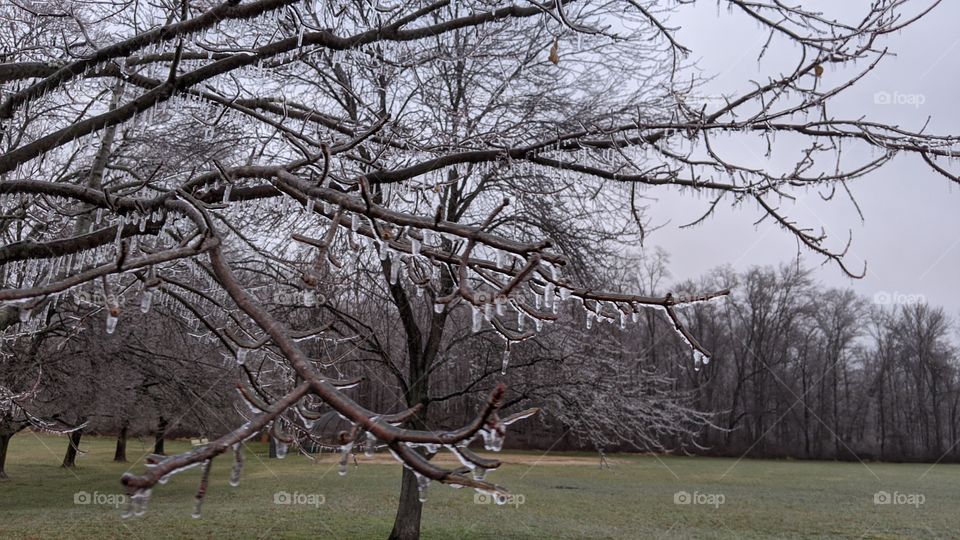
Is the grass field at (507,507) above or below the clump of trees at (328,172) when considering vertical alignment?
below

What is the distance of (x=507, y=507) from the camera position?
60.5 feet

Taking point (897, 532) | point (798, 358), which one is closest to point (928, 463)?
point (798, 358)

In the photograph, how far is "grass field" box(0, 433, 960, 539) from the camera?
1380 cm

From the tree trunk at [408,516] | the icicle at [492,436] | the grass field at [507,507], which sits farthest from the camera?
the grass field at [507,507]

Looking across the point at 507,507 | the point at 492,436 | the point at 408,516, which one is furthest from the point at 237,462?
the point at 507,507

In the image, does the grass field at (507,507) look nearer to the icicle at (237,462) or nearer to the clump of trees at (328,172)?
the clump of trees at (328,172)

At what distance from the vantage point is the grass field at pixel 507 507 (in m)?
13.8

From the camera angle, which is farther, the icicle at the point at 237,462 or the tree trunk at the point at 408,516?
the tree trunk at the point at 408,516

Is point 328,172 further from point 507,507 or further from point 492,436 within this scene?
point 507,507

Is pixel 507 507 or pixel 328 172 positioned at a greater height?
pixel 328 172

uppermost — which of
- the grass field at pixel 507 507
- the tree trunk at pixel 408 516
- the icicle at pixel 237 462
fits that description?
the icicle at pixel 237 462

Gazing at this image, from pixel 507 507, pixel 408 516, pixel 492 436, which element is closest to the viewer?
pixel 492 436

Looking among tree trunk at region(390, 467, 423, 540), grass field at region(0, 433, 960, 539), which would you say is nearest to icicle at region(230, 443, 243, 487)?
grass field at region(0, 433, 960, 539)

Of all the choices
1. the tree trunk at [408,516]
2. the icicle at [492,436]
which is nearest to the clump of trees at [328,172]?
the icicle at [492,436]
